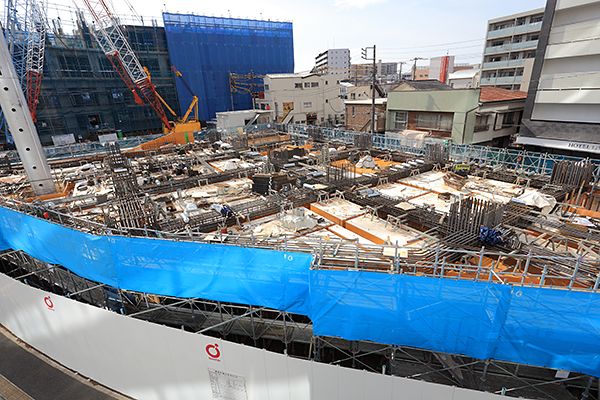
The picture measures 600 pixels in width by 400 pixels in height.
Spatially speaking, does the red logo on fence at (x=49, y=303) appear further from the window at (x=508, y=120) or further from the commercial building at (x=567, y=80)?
the window at (x=508, y=120)

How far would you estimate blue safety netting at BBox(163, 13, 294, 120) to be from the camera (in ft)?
201

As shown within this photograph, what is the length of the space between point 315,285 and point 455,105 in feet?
128

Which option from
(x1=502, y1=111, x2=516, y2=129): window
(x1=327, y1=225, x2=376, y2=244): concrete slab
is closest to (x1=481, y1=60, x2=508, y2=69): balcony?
(x1=502, y1=111, x2=516, y2=129): window

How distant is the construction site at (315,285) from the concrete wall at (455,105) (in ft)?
60.1

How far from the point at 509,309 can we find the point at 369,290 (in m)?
3.85

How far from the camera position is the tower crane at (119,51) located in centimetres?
4628

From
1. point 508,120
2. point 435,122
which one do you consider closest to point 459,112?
point 435,122

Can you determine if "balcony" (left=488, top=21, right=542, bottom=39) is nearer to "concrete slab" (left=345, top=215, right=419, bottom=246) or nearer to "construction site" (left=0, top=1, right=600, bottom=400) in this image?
"construction site" (left=0, top=1, right=600, bottom=400)

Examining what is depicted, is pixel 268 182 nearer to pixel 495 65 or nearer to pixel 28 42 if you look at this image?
pixel 28 42

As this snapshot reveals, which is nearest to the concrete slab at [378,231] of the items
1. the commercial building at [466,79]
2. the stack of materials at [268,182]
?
the stack of materials at [268,182]

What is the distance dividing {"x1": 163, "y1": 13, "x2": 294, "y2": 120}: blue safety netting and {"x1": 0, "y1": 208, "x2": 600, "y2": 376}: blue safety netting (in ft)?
197

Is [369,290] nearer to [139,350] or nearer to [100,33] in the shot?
[139,350]

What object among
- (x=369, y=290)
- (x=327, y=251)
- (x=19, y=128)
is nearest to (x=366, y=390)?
(x=369, y=290)

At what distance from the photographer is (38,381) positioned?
45.5 feet
